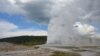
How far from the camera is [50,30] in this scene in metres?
198

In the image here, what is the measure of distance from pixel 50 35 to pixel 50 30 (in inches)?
180

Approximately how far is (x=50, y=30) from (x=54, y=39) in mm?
8083

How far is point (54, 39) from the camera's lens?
197625 millimetres

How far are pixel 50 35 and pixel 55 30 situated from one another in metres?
5.86

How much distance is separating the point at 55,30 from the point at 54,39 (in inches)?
297

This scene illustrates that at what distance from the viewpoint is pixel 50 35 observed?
199 metres

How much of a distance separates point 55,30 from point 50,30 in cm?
440

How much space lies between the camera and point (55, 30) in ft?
653
